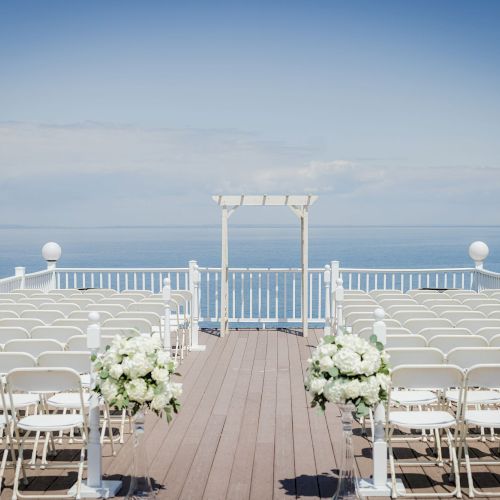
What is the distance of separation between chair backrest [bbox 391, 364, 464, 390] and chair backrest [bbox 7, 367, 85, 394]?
2.18m

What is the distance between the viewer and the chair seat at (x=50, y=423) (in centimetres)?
489

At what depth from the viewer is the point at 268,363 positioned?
31.7 ft

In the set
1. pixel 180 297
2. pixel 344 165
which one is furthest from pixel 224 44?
pixel 344 165

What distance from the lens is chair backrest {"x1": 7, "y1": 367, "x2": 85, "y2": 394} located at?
15.7 feet

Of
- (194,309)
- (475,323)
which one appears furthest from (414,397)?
(194,309)

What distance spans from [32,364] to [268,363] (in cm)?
483

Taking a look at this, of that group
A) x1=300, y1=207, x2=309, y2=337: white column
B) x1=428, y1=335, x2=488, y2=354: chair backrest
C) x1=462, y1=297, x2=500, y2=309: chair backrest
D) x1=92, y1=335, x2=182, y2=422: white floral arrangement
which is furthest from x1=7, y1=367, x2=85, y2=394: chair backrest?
x1=300, y1=207, x2=309, y2=337: white column

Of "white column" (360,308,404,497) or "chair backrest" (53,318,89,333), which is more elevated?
"chair backrest" (53,318,89,333)

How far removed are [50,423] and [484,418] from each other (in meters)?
3.08

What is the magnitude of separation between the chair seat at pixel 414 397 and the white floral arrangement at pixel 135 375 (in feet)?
6.69

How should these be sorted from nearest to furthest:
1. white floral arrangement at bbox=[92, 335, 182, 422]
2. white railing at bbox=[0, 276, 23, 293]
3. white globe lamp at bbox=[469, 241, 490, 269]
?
white floral arrangement at bbox=[92, 335, 182, 422]
white railing at bbox=[0, 276, 23, 293]
white globe lamp at bbox=[469, 241, 490, 269]

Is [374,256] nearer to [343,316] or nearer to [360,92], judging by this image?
[360,92]

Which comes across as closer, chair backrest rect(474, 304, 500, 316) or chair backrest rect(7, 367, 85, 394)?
chair backrest rect(7, 367, 85, 394)

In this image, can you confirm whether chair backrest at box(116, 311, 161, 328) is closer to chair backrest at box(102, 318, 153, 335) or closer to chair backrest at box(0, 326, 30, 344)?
chair backrest at box(102, 318, 153, 335)
